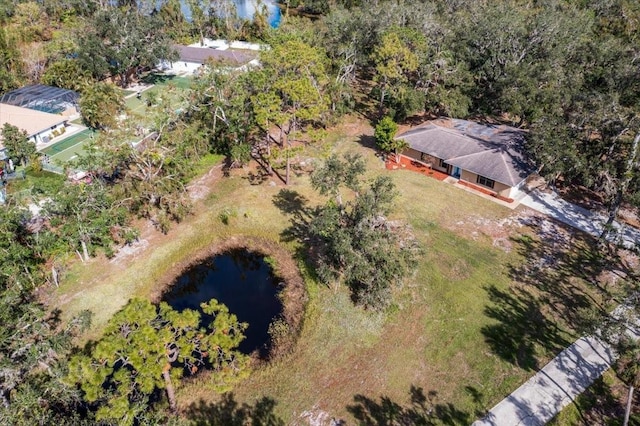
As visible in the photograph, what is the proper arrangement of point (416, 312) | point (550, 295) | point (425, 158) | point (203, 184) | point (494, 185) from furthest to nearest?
1. point (425, 158)
2. point (203, 184)
3. point (494, 185)
4. point (550, 295)
5. point (416, 312)

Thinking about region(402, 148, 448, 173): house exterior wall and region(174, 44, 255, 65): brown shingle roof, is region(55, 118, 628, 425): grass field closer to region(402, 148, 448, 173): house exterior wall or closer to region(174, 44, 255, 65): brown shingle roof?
region(402, 148, 448, 173): house exterior wall

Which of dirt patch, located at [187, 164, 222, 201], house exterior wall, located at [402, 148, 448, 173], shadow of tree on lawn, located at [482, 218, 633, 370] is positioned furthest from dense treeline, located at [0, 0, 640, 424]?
house exterior wall, located at [402, 148, 448, 173]

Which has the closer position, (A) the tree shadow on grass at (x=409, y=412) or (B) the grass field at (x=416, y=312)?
(A) the tree shadow on grass at (x=409, y=412)

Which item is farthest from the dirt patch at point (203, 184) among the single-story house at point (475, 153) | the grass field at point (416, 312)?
the single-story house at point (475, 153)

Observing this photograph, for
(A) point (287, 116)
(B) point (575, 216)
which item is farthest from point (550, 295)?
(A) point (287, 116)

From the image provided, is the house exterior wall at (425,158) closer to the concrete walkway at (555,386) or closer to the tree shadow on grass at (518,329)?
the tree shadow on grass at (518,329)

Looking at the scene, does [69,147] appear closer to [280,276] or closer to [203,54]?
[280,276]
